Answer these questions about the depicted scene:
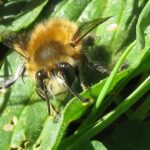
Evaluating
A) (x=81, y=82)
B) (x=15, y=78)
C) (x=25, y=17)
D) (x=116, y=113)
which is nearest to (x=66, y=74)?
(x=81, y=82)

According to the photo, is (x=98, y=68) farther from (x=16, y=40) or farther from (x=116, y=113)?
(x=16, y=40)

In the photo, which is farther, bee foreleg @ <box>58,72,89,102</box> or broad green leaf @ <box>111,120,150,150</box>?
broad green leaf @ <box>111,120,150,150</box>

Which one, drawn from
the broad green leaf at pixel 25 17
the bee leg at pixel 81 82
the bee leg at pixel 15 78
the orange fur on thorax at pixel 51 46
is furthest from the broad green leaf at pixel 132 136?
the broad green leaf at pixel 25 17

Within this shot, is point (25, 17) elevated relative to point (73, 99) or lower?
elevated

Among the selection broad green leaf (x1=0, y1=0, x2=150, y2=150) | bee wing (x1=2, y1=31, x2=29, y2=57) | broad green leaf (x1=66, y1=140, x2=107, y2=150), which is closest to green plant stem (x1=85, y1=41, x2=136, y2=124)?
broad green leaf (x1=0, y1=0, x2=150, y2=150)

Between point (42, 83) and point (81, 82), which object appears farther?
point (81, 82)

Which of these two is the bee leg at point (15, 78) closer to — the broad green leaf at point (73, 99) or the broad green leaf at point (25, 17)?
the broad green leaf at point (73, 99)

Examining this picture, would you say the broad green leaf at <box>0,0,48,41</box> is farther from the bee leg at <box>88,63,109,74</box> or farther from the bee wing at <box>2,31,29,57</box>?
the bee leg at <box>88,63,109,74</box>
